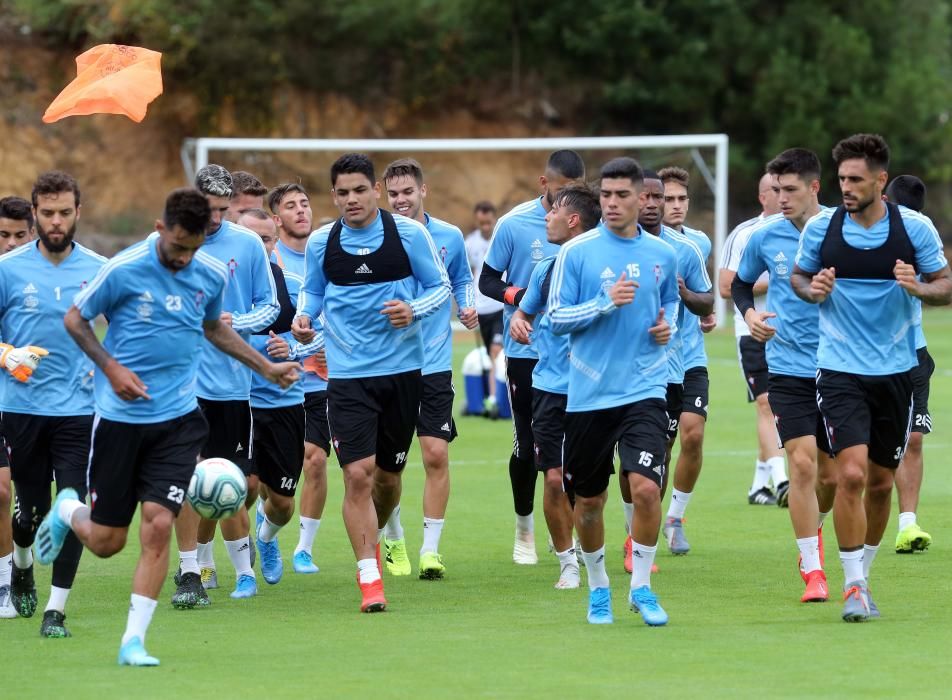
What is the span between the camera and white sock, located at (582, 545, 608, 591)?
27.6 ft

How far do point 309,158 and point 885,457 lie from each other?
29448 millimetres

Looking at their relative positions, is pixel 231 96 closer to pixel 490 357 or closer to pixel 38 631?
pixel 490 357

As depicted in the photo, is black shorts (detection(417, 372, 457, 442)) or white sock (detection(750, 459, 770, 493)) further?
white sock (detection(750, 459, 770, 493))

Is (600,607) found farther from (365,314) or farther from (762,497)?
(762,497)

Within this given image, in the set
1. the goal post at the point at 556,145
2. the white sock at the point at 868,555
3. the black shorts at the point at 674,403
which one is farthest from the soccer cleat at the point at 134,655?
the goal post at the point at 556,145

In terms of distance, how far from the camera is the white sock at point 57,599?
8.15 m

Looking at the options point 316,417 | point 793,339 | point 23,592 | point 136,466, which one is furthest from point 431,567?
point 136,466

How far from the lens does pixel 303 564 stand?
1047 cm

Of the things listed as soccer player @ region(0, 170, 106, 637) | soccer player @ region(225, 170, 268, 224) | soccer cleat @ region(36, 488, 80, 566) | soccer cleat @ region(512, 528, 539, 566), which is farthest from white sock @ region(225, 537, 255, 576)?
soccer player @ region(225, 170, 268, 224)

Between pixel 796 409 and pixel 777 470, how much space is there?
3.84 meters

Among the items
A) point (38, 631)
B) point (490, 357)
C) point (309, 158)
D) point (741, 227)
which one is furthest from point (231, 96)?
point (38, 631)

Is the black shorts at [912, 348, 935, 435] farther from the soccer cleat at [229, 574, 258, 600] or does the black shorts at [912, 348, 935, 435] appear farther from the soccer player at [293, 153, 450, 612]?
the soccer cleat at [229, 574, 258, 600]

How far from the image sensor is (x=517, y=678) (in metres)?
7.02

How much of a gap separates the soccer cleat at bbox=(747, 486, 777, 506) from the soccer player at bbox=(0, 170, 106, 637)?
6.31 meters
